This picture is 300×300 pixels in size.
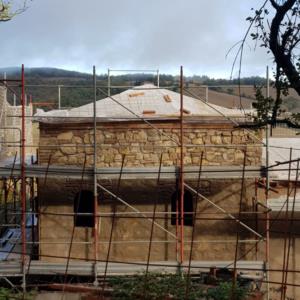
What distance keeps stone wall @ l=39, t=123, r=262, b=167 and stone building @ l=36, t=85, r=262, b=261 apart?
20 millimetres

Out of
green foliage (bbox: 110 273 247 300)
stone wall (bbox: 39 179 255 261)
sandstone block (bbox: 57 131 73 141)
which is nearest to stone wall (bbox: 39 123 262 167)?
sandstone block (bbox: 57 131 73 141)

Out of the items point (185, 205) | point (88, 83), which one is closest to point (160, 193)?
point (185, 205)

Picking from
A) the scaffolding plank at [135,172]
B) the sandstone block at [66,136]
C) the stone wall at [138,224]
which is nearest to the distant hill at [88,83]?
the sandstone block at [66,136]

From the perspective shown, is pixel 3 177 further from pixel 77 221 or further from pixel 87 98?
pixel 87 98

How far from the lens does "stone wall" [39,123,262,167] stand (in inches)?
514

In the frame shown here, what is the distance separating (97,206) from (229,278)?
291cm

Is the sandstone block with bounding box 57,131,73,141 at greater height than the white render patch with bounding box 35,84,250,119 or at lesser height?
lesser

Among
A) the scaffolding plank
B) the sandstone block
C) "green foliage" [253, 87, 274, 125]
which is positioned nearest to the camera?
"green foliage" [253, 87, 274, 125]

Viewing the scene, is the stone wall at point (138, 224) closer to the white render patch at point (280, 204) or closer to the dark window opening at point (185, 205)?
the dark window opening at point (185, 205)

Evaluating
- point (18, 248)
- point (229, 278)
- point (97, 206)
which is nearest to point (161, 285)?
point (229, 278)

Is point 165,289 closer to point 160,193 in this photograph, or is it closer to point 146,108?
point 160,193

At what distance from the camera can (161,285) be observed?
11477 mm

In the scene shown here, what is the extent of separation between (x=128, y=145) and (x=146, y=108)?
3.89ft

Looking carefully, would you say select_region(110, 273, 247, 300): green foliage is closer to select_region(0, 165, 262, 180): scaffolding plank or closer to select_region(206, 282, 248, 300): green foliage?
select_region(206, 282, 248, 300): green foliage
